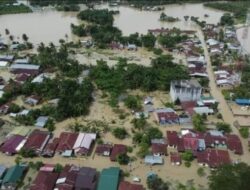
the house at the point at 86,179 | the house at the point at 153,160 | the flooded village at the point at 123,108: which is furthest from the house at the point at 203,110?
the house at the point at 86,179

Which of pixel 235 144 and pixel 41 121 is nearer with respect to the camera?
pixel 235 144

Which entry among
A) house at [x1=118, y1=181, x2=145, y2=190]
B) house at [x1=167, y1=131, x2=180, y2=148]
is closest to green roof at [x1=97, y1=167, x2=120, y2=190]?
house at [x1=118, y1=181, x2=145, y2=190]

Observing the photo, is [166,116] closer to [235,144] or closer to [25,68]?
[235,144]

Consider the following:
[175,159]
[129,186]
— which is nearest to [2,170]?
[129,186]

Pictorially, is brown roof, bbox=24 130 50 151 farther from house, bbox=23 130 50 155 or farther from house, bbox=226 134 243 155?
house, bbox=226 134 243 155

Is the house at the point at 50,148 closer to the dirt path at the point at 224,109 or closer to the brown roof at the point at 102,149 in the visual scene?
the brown roof at the point at 102,149
